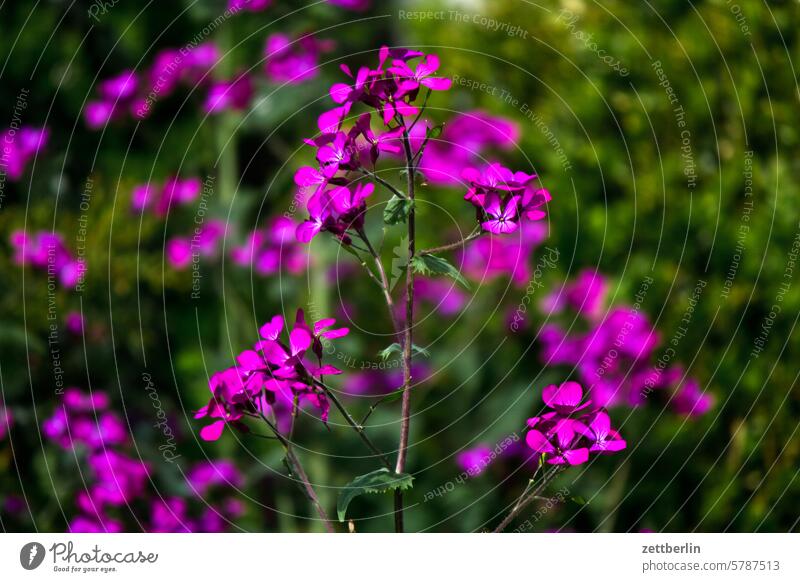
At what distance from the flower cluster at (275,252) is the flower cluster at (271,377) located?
1.63 meters

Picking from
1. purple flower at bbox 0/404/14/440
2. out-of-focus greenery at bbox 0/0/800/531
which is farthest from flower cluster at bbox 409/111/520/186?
purple flower at bbox 0/404/14/440

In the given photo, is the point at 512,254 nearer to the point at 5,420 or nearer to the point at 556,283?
the point at 556,283

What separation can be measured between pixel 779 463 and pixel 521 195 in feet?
5.83

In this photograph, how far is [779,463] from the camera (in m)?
2.36

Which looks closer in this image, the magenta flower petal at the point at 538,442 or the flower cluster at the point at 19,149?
the magenta flower petal at the point at 538,442

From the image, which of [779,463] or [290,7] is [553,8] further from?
[779,463]

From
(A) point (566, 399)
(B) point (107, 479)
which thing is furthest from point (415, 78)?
(B) point (107, 479)

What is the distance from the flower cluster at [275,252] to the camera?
8.39 ft

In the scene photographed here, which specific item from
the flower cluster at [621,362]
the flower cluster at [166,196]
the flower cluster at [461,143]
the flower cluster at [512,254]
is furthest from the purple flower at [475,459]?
the flower cluster at [166,196]

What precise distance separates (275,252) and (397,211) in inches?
70.1

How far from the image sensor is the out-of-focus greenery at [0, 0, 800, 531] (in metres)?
2.43

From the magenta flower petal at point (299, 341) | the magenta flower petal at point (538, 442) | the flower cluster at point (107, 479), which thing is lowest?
the flower cluster at point (107, 479)

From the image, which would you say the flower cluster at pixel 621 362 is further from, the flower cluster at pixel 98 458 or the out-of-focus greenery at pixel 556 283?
the flower cluster at pixel 98 458

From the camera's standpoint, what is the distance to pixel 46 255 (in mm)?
2426
